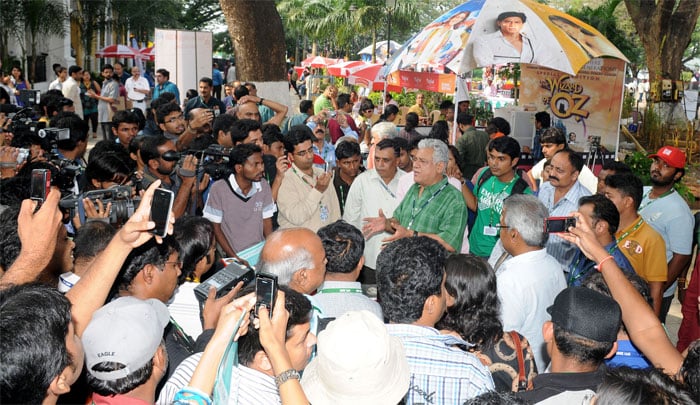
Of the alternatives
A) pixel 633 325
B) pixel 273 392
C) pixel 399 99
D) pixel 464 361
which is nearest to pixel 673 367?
pixel 633 325

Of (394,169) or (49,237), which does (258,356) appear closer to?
(49,237)

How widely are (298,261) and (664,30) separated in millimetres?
16384

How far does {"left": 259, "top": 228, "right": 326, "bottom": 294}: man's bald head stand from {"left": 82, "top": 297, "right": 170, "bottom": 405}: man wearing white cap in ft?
3.50

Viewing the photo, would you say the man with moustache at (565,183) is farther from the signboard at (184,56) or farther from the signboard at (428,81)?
the signboard at (184,56)

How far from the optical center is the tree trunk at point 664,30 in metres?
16.9

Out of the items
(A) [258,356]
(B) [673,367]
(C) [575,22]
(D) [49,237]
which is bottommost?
(B) [673,367]

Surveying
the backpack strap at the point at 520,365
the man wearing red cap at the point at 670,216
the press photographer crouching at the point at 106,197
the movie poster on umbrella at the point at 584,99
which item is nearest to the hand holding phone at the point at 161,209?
the press photographer crouching at the point at 106,197

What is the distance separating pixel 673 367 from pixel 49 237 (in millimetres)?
2849

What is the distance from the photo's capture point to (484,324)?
127 inches

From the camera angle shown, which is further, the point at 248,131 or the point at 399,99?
the point at 399,99

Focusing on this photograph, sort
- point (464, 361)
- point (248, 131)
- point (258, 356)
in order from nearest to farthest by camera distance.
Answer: point (258, 356), point (464, 361), point (248, 131)

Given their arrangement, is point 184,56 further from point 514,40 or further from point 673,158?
point 673,158

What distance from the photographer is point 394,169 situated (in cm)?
614

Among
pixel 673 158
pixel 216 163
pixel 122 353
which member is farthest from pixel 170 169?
pixel 673 158
